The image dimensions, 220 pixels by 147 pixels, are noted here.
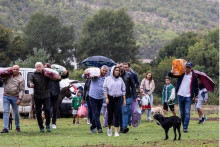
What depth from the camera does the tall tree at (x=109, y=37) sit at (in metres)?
103

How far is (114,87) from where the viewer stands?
1567 cm

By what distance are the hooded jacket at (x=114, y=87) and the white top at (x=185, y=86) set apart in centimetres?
213

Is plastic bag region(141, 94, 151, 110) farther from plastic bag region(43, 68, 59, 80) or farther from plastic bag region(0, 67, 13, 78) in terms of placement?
plastic bag region(0, 67, 13, 78)

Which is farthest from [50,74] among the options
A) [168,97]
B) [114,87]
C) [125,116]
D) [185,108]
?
[168,97]

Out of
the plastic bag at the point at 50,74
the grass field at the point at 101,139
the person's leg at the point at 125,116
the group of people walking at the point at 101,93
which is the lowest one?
the grass field at the point at 101,139

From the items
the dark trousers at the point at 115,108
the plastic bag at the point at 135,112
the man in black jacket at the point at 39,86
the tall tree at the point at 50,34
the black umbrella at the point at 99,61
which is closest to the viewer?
the dark trousers at the point at 115,108

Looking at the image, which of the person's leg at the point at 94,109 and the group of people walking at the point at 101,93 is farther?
the person's leg at the point at 94,109

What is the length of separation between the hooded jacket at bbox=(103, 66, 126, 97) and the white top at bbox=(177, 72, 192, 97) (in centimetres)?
213

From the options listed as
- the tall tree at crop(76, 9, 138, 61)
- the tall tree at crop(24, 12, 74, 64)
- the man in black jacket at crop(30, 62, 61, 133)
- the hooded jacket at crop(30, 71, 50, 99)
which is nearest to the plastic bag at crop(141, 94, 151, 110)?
the man in black jacket at crop(30, 62, 61, 133)

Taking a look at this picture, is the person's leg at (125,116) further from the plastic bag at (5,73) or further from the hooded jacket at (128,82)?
the plastic bag at (5,73)

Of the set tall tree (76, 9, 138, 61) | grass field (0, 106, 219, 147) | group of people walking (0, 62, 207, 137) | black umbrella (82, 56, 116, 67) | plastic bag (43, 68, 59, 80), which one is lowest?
grass field (0, 106, 219, 147)

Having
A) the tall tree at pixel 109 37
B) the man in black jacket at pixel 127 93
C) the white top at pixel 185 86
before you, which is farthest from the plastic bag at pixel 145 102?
the tall tree at pixel 109 37

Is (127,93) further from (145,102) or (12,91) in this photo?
(145,102)

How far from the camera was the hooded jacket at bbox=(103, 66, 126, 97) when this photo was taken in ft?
51.5
